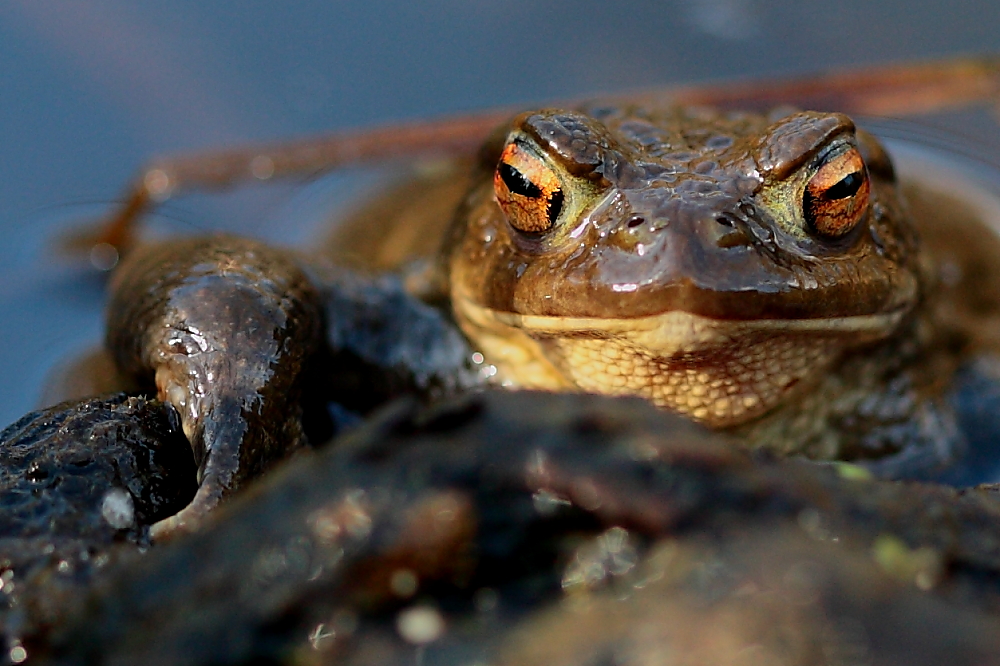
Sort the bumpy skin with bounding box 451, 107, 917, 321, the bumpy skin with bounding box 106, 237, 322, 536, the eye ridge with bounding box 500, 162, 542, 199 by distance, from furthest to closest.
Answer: the eye ridge with bounding box 500, 162, 542, 199
the bumpy skin with bounding box 106, 237, 322, 536
the bumpy skin with bounding box 451, 107, 917, 321

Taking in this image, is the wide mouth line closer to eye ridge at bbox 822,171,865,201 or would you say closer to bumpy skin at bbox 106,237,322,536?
eye ridge at bbox 822,171,865,201

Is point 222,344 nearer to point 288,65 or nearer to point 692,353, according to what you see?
point 692,353

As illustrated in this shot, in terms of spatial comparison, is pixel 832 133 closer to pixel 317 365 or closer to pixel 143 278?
pixel 317 365

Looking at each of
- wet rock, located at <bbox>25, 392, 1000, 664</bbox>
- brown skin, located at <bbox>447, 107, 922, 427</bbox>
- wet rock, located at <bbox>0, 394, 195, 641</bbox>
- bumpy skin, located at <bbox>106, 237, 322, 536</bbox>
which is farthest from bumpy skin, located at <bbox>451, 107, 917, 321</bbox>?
wet rock, located at <bbox>0, 394, 195, 641</bbox>

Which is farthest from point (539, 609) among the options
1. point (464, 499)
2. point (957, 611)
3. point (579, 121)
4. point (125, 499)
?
point (579, 121)

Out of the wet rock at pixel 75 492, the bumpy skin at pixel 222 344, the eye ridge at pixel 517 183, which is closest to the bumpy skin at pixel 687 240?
the eye ridge at pixel 517 183

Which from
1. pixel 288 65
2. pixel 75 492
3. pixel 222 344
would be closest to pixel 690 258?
pixel 222 344

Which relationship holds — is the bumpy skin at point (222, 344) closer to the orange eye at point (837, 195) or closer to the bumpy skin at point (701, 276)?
the bumpy skin at point (701, 276)
